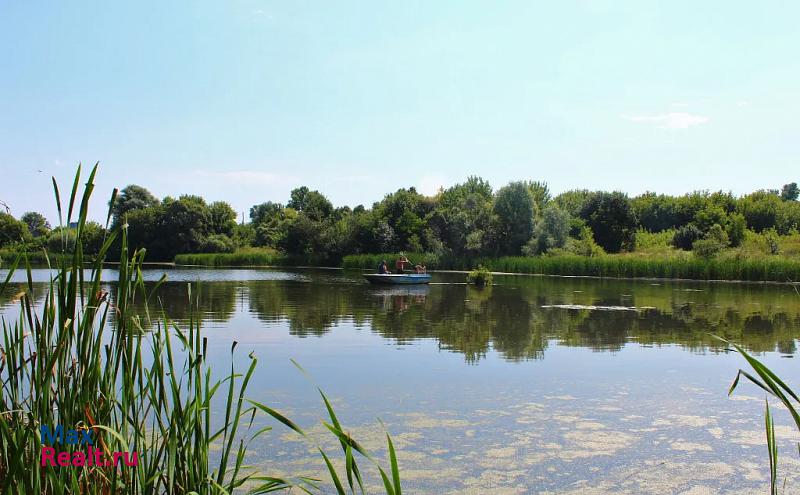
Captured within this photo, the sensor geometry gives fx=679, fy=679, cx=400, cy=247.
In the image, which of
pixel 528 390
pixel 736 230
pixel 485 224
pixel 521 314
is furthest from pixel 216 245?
pixel 528 390

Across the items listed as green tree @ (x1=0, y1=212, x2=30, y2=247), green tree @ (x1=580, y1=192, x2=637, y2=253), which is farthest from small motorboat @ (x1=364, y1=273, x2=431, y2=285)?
green tree @ (x1=580, y1=192, x2=637, y2=253)

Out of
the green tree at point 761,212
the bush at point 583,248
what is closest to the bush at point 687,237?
the green tree at point 761,212

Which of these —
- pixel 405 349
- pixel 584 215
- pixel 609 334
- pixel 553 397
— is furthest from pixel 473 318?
pixel 584 215

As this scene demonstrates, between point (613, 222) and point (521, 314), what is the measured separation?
3508 centimetres

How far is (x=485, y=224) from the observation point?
5000 cm

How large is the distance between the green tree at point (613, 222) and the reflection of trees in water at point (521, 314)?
→ 21.8m

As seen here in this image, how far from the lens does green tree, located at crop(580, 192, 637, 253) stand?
5019cm

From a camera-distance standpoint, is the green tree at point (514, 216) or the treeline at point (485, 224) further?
the green tree at point (514, 216)

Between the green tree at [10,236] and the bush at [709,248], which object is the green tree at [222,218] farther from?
the green tree at [10,236]

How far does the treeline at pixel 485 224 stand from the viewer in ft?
150

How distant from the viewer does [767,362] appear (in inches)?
425

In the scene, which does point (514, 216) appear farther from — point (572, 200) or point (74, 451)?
point (74, 451)

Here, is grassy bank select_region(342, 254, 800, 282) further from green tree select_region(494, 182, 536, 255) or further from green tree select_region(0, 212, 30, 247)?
green tree select_region(0, 212, 30, 247)

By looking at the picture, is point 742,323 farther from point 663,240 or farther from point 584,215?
point 584,215
